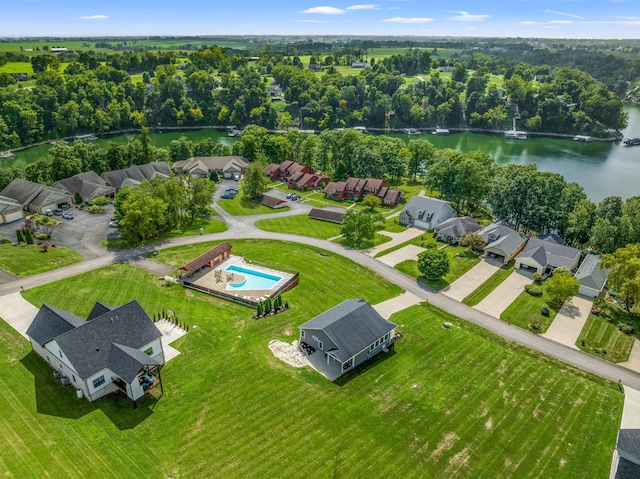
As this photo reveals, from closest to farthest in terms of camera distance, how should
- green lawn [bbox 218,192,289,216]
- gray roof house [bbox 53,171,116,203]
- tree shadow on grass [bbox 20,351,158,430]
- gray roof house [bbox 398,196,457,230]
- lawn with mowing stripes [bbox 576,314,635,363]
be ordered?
tree shadow on grass [bbox 20,351,158,430] < lawn with mowing stripes [bbox 576,314,635,363] < gray roof house [bbox 398,196,457,230] < green lawn [bbox 218,192,289,216] < gray roof house [bbox 53,171,116,203]

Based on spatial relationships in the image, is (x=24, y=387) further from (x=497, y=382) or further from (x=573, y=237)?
(x=573, y=237)

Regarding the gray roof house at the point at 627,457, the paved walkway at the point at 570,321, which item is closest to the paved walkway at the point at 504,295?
the paved walkway at the point at 570,321

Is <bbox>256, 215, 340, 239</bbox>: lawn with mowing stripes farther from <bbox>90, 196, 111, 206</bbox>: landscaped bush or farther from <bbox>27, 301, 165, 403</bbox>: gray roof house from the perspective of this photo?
<bbox>27, 301, 165, 403</bbox>: gray roof house

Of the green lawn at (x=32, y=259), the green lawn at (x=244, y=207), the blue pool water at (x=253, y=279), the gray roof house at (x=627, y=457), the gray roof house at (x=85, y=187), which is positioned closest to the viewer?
the gray roof house at (x=627, y=457)

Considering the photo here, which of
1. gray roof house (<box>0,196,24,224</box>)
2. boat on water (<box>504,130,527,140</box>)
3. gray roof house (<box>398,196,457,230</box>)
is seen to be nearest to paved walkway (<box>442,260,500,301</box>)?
gray roof house (<box>398,196,457,230</box>)

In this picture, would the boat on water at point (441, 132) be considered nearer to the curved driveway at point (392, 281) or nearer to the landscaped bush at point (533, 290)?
the curved driveway at point (392, 281)

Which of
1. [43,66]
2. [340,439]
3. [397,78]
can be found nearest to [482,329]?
[340,439]

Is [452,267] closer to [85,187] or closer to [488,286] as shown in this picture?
[488,286]
